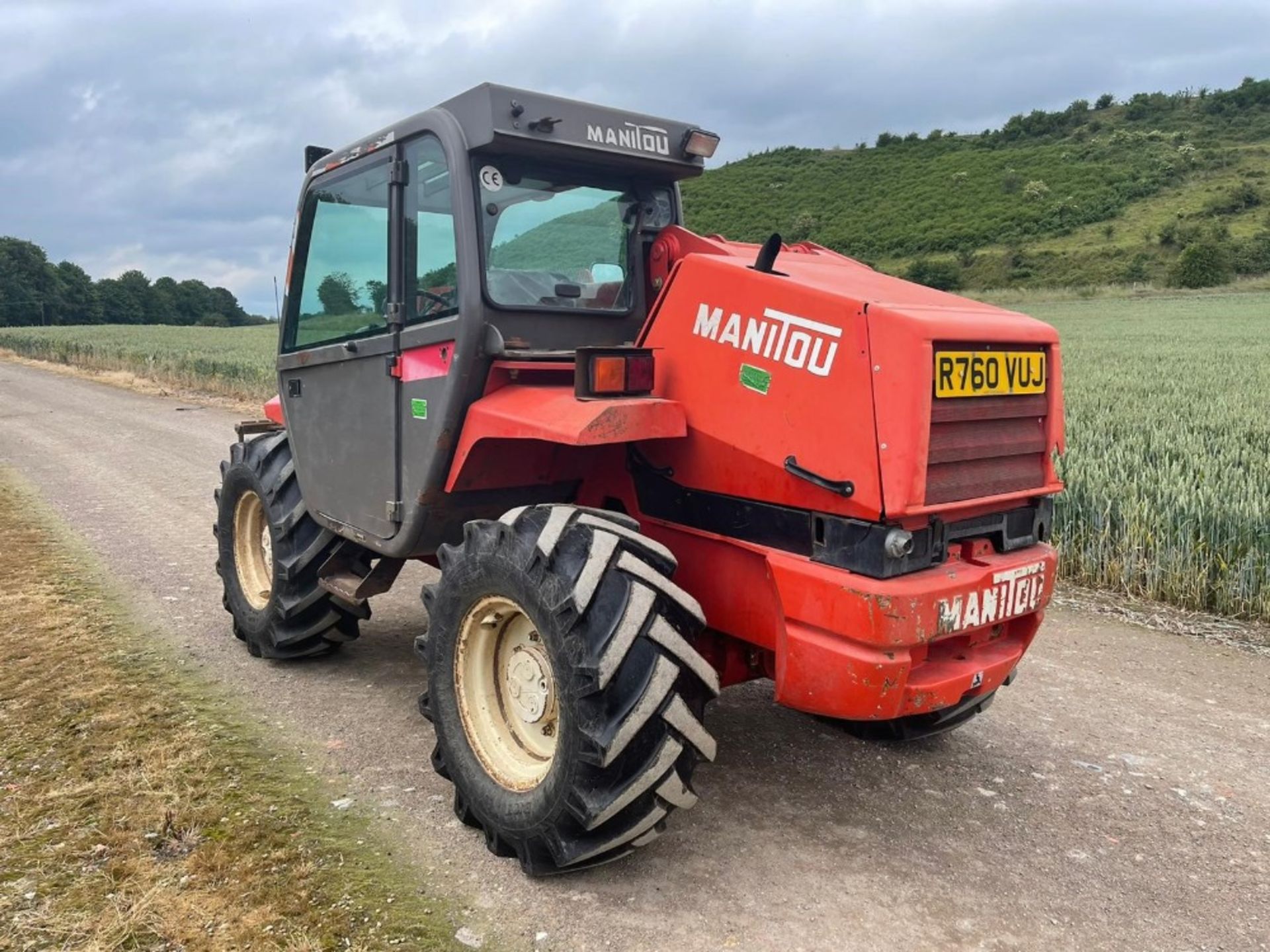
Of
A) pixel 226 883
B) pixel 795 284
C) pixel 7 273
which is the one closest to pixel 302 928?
pixel 226 883

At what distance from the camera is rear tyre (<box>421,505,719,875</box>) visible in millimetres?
2742

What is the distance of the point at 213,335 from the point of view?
46.3 meters

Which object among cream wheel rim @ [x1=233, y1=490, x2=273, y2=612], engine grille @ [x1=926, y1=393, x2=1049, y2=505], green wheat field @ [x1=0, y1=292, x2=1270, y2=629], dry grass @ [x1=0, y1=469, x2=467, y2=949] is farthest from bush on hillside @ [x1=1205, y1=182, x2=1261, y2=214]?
dry grass @ [x1=0, y1=469, x2=467, y2=949]

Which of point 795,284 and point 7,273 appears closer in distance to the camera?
point 795,284

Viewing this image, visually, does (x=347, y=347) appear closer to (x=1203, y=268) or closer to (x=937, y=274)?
(x=937, y=274)

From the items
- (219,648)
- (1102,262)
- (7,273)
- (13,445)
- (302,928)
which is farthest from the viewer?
(7,273)

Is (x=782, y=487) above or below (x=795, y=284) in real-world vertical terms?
below

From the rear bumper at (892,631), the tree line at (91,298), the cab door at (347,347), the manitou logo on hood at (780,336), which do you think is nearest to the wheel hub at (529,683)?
the rear bumper at (892,631)

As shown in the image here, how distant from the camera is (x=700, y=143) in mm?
3947

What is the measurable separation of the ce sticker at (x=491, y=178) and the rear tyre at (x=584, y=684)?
1.27 metres

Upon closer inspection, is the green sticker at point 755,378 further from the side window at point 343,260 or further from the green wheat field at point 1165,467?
the green wheat field at point 1165,467

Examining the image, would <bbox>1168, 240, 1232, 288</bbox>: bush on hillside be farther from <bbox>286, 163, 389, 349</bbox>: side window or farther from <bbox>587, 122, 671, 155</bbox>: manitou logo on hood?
<bbox>286, 163, 389, 349</bbox>: side window

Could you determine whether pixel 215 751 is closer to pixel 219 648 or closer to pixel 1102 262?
pixel 219 648

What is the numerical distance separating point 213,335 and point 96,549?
43.1 metres
